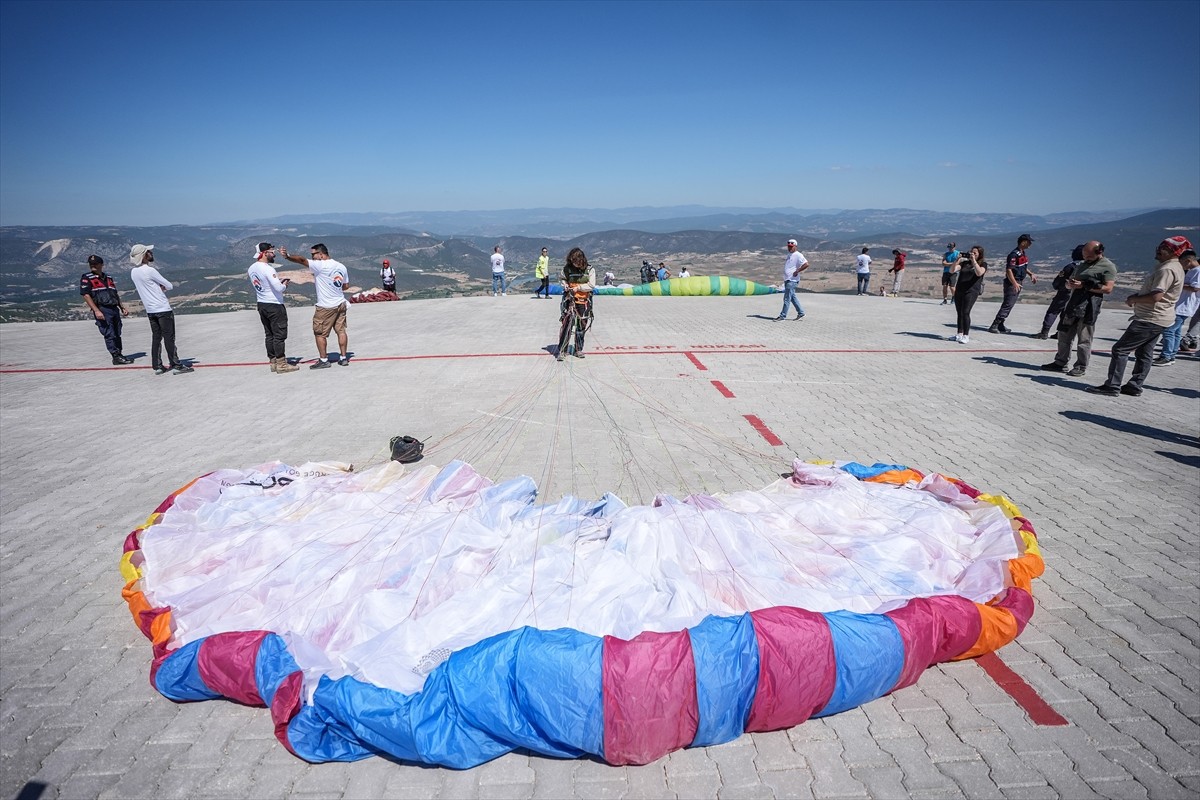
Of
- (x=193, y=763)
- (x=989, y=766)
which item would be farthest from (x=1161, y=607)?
(x=193, y=763)

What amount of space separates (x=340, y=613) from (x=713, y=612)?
210 centimetres

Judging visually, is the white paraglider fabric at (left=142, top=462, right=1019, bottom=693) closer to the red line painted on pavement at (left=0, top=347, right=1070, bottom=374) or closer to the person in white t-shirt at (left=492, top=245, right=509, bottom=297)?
the red line painted on pavement at (left=0, top=347, right=1070, bottom=374)

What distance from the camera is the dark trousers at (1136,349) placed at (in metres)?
7.32

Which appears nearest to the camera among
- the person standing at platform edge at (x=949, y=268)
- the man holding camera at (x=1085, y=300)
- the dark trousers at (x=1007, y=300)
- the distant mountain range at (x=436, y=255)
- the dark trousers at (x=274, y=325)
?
the man holding camera at (x=1085, y=300)

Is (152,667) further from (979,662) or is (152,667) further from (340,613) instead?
(979,662)

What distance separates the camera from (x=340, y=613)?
3021 millimetres

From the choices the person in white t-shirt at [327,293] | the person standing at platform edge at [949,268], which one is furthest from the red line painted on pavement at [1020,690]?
the person standing at platform edge at [949,268]

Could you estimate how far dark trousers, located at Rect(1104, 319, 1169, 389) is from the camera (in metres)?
7.32

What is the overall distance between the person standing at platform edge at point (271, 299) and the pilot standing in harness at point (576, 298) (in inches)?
177

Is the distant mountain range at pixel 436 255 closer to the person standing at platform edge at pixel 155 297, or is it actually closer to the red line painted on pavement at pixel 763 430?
the red line painted on pavement at pixel 763 430

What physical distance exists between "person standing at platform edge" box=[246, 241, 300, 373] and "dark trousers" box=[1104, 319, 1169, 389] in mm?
12198

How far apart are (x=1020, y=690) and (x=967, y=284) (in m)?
10.2

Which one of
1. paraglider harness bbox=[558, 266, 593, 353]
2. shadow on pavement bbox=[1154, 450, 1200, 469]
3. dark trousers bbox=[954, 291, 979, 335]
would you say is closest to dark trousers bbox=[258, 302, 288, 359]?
paraglider harness bbox=[558, 266, 593, 353]

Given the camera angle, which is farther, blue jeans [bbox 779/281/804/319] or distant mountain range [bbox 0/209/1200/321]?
distant mountain range [bbox 0/209/1200/321]
